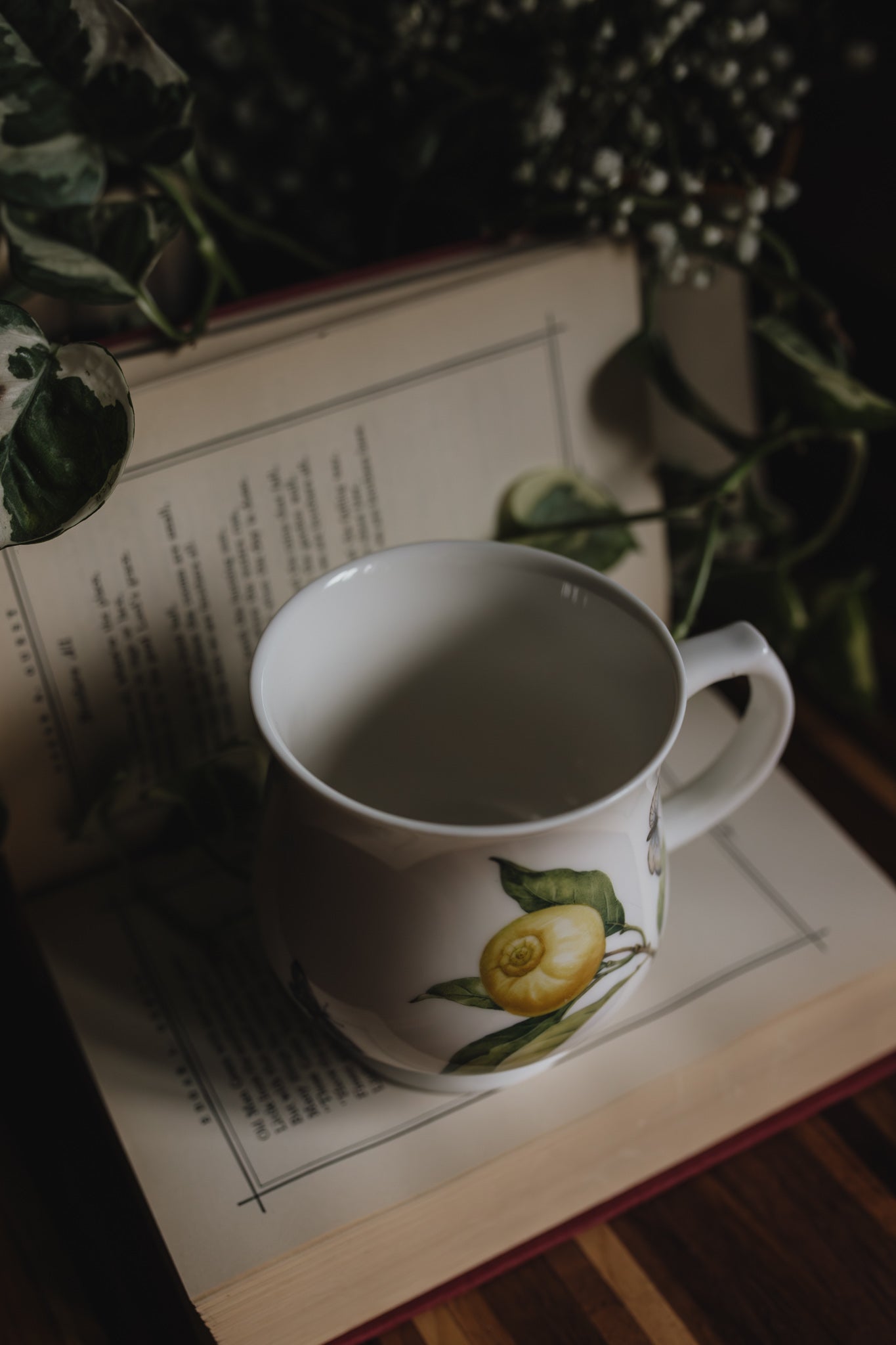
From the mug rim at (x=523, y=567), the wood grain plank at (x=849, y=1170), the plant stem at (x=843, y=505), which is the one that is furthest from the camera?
the plant stem at (x=843, y=505)

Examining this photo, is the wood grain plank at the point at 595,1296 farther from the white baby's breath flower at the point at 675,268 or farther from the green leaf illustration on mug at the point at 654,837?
the white baby's breath flower at the point at 675,268

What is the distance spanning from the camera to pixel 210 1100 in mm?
373

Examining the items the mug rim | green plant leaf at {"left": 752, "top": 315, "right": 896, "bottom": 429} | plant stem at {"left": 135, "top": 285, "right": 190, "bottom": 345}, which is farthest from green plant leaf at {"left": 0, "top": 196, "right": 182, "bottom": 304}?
green plant leaf at {"left": 752, "top": 315, "right": 896, "bottom": 429}

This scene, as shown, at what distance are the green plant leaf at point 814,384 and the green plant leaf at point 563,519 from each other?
0.09m

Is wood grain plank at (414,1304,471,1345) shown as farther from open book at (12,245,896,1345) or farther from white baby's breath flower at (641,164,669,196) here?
white baby's breath flower at (641,164,669,196)

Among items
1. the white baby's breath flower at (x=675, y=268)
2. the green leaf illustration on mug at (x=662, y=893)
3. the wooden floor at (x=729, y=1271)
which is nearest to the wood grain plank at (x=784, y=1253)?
the wooden floor at (x=729, y=1271)

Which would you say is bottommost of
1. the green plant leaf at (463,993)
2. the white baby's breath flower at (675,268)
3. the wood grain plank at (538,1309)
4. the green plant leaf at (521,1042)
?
the wood grain plank at (538,1309)

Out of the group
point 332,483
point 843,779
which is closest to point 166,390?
point 332,483

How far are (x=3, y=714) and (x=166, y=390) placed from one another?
0.13 m

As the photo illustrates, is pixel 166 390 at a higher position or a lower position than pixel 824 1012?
higher

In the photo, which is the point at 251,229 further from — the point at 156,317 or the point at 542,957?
the point at 542,957

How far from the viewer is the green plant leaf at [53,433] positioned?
311mm

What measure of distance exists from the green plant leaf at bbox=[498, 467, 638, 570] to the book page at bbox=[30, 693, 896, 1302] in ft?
0.39

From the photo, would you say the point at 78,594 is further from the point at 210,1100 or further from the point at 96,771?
the point at 210,1100
